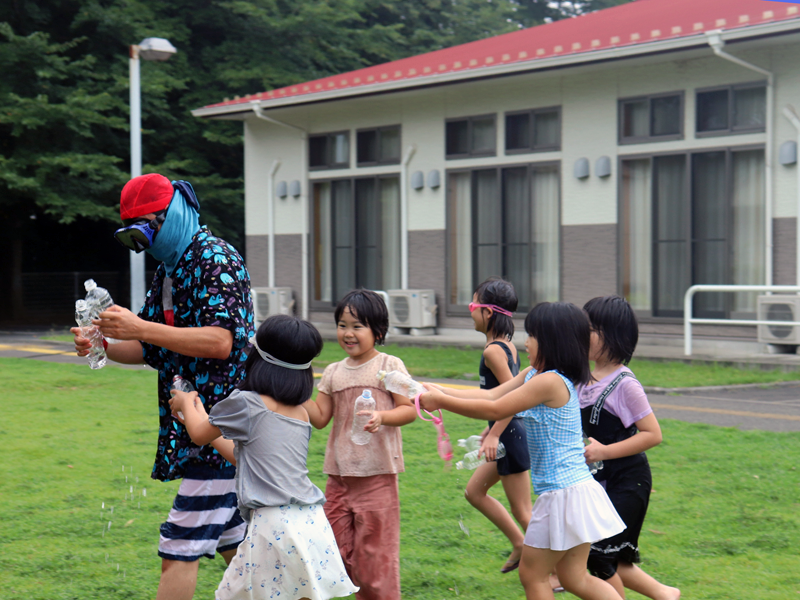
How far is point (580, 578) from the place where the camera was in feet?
11.6

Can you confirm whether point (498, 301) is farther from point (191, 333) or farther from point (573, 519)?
point (191, 333)

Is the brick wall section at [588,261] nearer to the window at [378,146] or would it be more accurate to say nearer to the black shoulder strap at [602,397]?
the window at [378,146]

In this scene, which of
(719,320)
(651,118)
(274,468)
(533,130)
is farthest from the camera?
(533,130)

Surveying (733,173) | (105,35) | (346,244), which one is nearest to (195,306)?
(733,173)

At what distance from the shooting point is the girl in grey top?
10.8ft

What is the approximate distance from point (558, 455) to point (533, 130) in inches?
503

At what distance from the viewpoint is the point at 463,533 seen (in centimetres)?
530

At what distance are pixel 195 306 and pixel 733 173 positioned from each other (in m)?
11.8

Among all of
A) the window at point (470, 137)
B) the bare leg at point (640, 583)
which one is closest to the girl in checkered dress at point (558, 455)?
the bare leg at point (640, 583)

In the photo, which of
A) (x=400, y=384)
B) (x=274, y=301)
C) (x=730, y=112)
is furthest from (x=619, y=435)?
(x=274, y=301)

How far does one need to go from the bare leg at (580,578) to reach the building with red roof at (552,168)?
10.4 meters

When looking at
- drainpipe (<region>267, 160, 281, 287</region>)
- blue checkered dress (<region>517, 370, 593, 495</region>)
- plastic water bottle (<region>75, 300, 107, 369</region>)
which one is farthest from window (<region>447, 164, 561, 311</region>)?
plastic water bottle (<region>75, 300, 107, 369</region>)

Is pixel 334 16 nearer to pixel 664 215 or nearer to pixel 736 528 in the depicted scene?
pixel 664 215

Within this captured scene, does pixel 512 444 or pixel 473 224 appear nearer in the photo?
pixel 512 444
